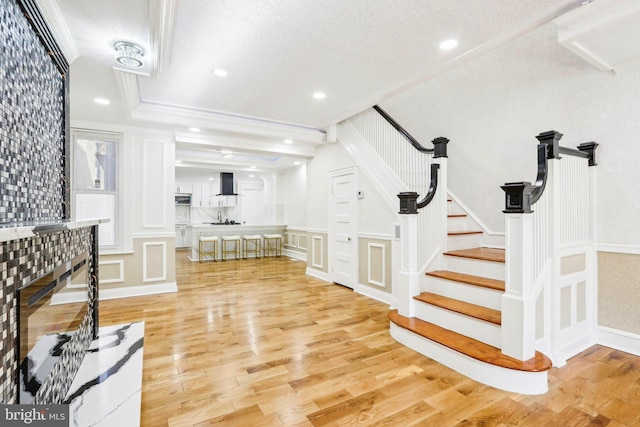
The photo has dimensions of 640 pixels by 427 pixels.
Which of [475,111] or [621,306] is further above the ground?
[475,111]

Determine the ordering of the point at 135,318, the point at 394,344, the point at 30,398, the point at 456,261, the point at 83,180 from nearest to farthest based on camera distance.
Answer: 1. the point at 30,398
2. the point at 394,344
3. the point at 456,261
4. the point at 135,318
5. the point at 83,180

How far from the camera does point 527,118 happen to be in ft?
11.1

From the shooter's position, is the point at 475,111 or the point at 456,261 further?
the point at 475,111

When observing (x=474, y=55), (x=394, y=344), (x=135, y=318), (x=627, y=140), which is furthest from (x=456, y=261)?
(x=135, y=318)

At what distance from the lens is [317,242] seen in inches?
234

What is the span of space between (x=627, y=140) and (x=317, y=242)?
4.42 meters

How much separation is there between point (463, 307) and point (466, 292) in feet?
0.65

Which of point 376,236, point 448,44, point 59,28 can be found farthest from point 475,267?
point 59,28

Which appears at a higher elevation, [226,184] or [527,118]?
[527,118]

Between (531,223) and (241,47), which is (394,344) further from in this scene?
(241,47)

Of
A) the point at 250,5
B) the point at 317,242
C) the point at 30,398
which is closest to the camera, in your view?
the point at 30,398

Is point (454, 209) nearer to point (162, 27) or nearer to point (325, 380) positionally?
point (325, 380)

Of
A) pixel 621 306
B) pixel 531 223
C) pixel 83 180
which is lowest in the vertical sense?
pixel 621 306

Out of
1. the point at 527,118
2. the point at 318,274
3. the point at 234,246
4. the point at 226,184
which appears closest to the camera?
the point at 527,118
